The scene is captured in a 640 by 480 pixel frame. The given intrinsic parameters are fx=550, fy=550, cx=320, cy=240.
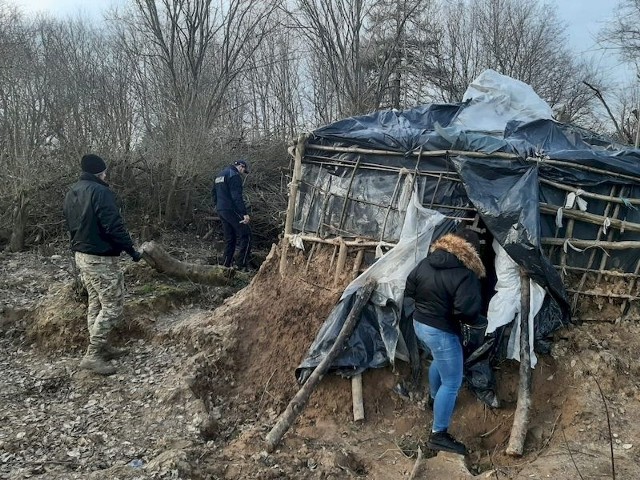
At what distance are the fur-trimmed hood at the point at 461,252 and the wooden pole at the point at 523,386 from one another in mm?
918

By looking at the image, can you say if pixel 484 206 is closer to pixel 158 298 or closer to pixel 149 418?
pixel 149 418

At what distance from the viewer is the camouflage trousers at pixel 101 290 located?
17.6 feet

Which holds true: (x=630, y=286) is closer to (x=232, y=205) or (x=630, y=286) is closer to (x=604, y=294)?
(x=604, y=294)

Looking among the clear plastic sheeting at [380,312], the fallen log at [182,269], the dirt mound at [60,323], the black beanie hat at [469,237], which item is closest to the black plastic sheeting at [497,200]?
the clear plastic sheeting at [380,312]

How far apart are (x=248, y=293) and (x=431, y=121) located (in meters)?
3.02

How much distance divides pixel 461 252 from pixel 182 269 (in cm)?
460

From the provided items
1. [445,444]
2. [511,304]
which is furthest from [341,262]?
[445,444]

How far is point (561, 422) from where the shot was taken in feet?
15.4

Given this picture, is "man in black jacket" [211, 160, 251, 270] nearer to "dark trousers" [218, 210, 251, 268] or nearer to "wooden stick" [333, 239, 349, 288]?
"dark trousers" [218, 210, 251, 268]

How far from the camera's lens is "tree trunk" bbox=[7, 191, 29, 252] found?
356 inches

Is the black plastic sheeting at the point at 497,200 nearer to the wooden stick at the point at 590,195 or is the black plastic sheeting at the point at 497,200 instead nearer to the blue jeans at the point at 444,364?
the wooden stick at the point at 590,195

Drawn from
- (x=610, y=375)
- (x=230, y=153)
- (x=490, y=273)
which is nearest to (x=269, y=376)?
(x=490, y=273)

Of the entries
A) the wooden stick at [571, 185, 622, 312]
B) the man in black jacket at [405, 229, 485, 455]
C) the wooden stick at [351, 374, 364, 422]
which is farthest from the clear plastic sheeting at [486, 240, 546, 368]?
the wooden stick at [351, 374, 364, 422]

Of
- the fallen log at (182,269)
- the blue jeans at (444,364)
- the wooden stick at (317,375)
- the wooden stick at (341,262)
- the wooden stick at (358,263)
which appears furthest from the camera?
the fallen log at (182,269)
